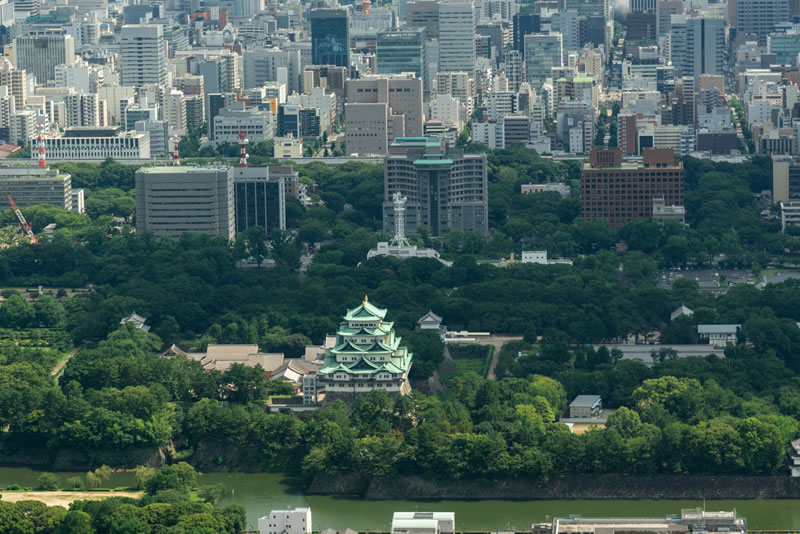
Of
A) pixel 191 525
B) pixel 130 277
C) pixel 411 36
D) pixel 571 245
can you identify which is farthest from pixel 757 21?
pixel 191 525

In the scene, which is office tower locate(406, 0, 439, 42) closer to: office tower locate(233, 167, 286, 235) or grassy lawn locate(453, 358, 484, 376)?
office tower locate(233, 167, 286, 235)

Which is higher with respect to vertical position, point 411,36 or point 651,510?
point 411,36

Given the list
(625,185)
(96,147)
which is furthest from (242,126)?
(625,185)

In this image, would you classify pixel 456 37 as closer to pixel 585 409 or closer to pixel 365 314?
pixel 365 314

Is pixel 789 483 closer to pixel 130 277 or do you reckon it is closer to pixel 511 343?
pixel 511 343

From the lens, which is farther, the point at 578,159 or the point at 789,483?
the point at 578,159

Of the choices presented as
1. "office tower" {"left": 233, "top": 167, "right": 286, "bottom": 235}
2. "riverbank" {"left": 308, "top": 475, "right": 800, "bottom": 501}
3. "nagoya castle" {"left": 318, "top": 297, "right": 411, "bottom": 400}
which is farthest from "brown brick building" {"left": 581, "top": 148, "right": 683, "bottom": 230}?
"riverbank" {"left": 308, "top": 475, "right": 800, "bottom": 501}

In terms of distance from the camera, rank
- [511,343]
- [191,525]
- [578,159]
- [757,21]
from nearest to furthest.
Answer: [191,525], [511,343], [578,159], [757,21]
